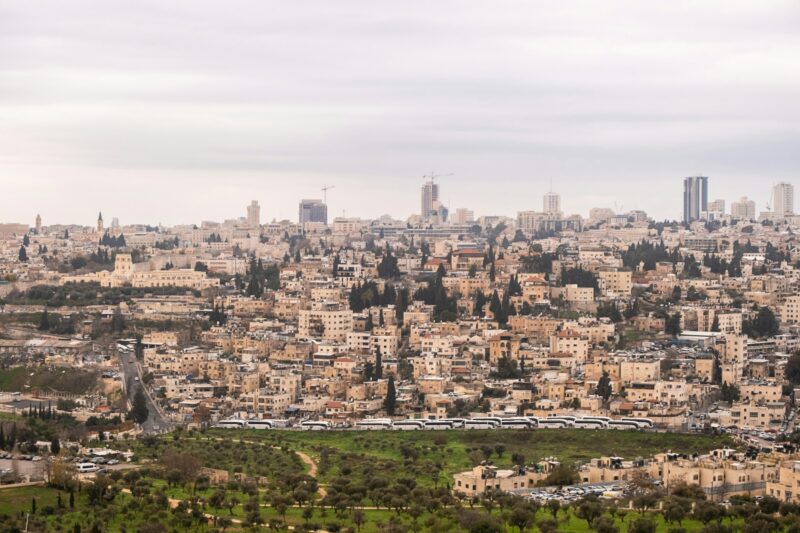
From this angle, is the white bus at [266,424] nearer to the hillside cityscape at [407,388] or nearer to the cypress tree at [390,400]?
the hillside cityscape at [407,388]

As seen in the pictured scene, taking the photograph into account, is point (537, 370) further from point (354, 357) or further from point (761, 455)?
point (761, 455)

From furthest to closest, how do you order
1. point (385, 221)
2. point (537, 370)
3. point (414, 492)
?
point (385, 221), point (537, 370), point (414, 492)

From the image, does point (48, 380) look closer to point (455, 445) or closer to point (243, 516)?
point (455, 445)

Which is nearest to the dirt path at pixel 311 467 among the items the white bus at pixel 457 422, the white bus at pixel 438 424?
the white bus at pixel 438 424

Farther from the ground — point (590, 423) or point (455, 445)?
point (590, 423)

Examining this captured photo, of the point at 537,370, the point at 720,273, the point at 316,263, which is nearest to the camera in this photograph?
the point at 537,370

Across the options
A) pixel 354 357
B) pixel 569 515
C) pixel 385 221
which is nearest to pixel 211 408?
pixel 354 357

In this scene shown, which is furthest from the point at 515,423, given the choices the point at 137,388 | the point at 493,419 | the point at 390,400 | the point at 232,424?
the point at 137,388

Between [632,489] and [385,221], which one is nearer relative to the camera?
[632,489]
